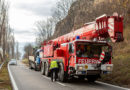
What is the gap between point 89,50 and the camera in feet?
41.5

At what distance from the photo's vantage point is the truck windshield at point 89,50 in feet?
40.6

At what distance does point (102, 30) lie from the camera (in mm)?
10281

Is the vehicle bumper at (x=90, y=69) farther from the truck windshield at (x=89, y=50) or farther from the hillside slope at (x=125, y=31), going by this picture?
the hillside slope at (x=125, y=31)

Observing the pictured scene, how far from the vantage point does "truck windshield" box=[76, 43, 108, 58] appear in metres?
12.4

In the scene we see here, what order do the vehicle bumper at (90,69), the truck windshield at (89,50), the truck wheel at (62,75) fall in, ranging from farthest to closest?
the truck wheel at (62,75), the truck windshield at (89,50), the vehicle bumper at (90,69)

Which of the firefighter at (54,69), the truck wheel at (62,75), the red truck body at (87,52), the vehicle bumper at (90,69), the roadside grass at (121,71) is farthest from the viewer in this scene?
the firefighter at (54,69)

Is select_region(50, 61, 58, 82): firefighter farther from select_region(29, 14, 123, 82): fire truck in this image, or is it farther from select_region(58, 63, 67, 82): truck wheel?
select_region(29, 14, 123, 82): fire truck

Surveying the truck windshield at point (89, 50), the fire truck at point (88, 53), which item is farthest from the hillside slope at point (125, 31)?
the truck windshield at point (89, 50)

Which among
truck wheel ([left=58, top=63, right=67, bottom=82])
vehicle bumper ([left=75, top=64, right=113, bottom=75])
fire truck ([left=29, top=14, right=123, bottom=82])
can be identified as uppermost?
fire truck ([left=29, top=14, right=123, bottom=82])

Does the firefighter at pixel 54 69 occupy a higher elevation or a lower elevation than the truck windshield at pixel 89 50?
lower

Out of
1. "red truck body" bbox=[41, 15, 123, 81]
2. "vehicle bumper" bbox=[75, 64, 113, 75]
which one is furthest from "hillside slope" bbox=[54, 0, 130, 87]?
"red truck body" bbox=[41, 15, 123, 81]

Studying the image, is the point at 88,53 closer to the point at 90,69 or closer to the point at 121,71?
the point at 90,69

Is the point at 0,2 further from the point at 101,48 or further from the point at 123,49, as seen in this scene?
the point at 101,48

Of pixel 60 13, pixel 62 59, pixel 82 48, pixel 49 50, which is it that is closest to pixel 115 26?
pixel 82 48
